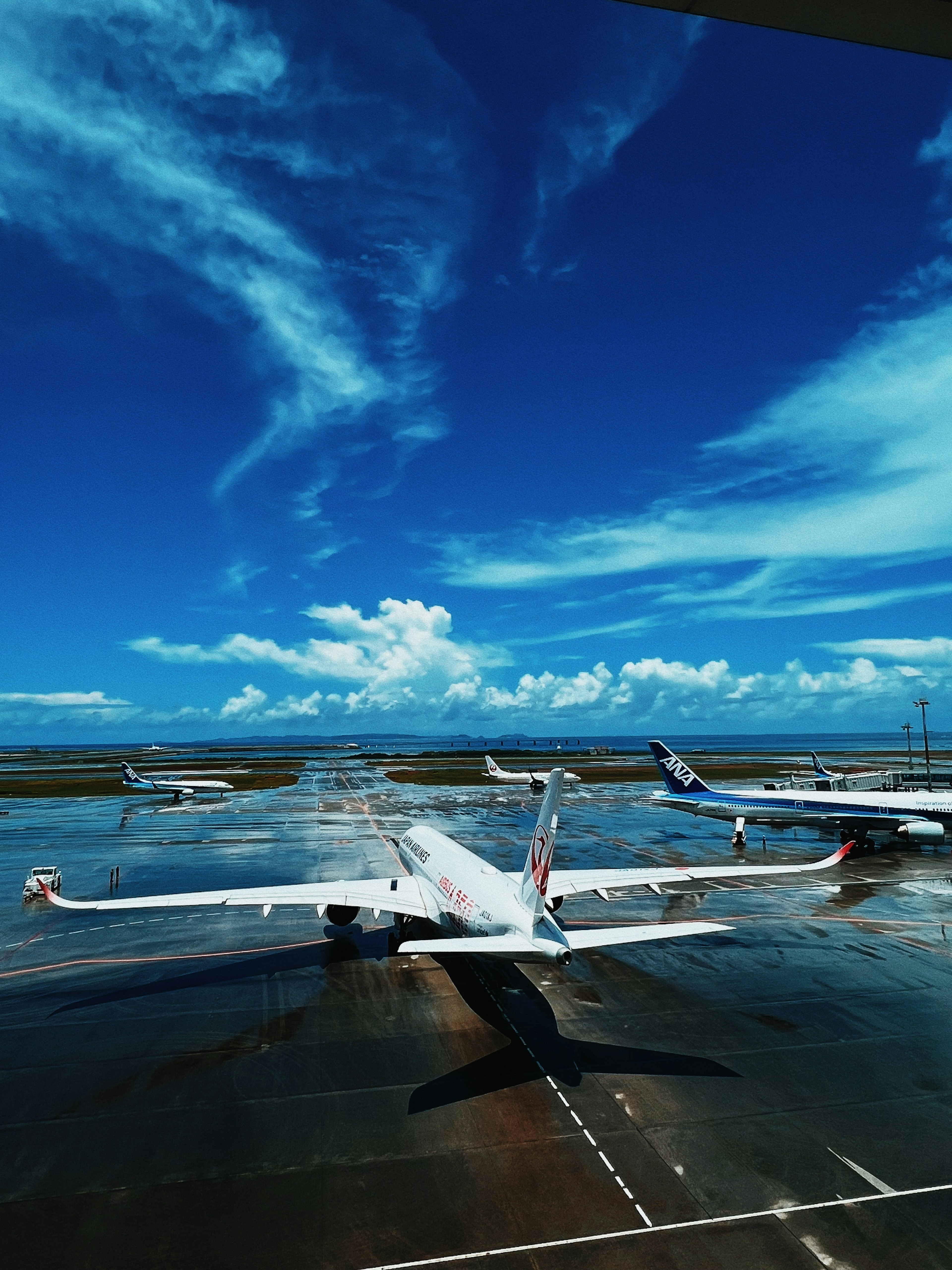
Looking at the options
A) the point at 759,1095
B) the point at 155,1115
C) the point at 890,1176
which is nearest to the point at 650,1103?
the point at 759,1095

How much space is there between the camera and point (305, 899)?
28.3 meters

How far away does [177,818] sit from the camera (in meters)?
81.0

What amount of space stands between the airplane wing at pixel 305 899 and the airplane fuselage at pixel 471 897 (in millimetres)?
898

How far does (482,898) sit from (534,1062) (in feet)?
19.9

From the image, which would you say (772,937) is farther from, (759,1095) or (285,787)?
(285,787)

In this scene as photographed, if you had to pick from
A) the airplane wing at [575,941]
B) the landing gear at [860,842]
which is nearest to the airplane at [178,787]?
the landing gear at [860,842]

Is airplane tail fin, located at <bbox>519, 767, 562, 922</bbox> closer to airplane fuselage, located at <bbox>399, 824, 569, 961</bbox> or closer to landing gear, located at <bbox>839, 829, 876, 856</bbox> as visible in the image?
airplane fuselage, located at <bbox>399, 824, 569, 961</bbox>

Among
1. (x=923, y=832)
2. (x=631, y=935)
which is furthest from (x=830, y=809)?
(x=631, y=935)

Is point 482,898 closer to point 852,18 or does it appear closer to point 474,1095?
point 474,1095

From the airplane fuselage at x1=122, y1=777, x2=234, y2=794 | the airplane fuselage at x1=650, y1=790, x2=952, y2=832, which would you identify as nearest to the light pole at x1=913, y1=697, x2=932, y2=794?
the airplane fuselage at x1=650, y1=790, x2=952, y2=832

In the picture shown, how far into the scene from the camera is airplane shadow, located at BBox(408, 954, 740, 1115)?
777 inches

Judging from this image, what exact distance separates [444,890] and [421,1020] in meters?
6.32

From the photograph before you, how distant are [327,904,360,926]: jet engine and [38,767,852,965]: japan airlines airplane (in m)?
0.04

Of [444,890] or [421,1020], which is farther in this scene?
[444,890]
